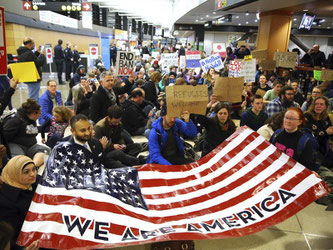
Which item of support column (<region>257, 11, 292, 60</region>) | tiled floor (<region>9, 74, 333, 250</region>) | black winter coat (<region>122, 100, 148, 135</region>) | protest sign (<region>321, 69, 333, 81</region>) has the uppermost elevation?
support column (<region>257, 11, 292, 60</region>)

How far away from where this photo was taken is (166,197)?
308cm

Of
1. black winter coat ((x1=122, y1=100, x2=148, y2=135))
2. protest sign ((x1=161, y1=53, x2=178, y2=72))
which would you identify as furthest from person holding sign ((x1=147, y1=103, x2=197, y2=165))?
protest sign ((x1=161, y1=53, x2=178, y2=72))

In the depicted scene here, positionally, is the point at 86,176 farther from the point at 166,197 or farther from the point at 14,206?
the point at 166,197

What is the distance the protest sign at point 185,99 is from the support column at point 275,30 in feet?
34.4

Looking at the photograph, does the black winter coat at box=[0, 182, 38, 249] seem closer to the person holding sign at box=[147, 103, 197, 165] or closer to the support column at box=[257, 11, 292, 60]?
the person holding sign at box=[147, 103, 197, 165]

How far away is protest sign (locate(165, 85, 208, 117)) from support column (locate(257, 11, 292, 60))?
1048 centimetres

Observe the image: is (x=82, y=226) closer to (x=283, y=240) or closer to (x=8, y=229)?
(x=8, y=229)

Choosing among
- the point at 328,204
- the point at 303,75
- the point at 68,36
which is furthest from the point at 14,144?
the point at 68,36

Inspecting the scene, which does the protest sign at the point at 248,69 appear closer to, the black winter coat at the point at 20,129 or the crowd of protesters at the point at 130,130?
the crowd of protesters at the point at 130,130

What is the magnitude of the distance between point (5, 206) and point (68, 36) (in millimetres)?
25870

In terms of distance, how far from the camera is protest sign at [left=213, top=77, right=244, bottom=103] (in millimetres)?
5043

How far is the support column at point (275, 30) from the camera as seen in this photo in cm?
1267

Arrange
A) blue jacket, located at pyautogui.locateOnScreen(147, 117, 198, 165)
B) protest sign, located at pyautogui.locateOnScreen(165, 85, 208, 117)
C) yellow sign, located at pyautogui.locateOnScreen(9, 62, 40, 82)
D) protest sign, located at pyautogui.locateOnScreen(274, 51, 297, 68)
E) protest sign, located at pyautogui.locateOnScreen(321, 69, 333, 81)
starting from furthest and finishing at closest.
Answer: protest sign, located at pyautogui.locateOnScreen(274, 51, 297, 68)
protest sign, located at pyautogui.locateOnScreen(321, 69, 333, 81)
yellow sign, located at pyautogui.locateOnScreen(9, 62, 40, 82)
blue jacket, located at pyautogui.locateOnScreen(147, 117, 198, 165)
protest sign, located at pyautogui.locateOnScreen(165, 85, 208, 117)

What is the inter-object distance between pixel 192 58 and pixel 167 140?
7078 millimetres
